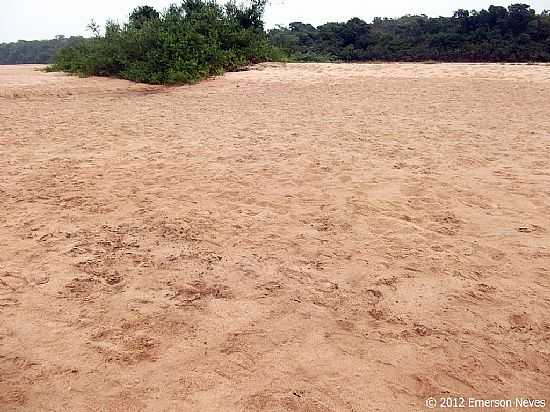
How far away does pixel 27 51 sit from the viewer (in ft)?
152

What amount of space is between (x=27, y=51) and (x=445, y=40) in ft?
134

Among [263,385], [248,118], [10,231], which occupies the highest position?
[248,118]

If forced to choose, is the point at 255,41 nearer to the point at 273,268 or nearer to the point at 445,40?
the point at 445,40

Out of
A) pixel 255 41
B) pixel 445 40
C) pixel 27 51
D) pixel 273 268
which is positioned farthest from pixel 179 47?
pixel 27 51

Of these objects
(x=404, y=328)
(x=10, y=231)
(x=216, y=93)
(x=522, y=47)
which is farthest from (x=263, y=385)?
(x=522, y=47)

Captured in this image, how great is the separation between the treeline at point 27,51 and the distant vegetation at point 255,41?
23.0m

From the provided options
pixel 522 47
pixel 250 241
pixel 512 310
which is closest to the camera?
pixel 512 310

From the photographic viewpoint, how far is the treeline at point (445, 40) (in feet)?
75.8

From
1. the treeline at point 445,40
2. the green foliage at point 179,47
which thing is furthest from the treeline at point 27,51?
the green foliage at point 179,47

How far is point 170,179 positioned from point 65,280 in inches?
70.4

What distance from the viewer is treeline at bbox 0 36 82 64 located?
41.8 meters

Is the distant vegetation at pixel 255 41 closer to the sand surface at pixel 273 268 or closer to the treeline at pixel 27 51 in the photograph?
the sand surface at pixel 273 268

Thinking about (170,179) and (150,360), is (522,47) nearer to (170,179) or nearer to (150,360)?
(170,179)

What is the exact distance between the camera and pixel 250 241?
3100mm
